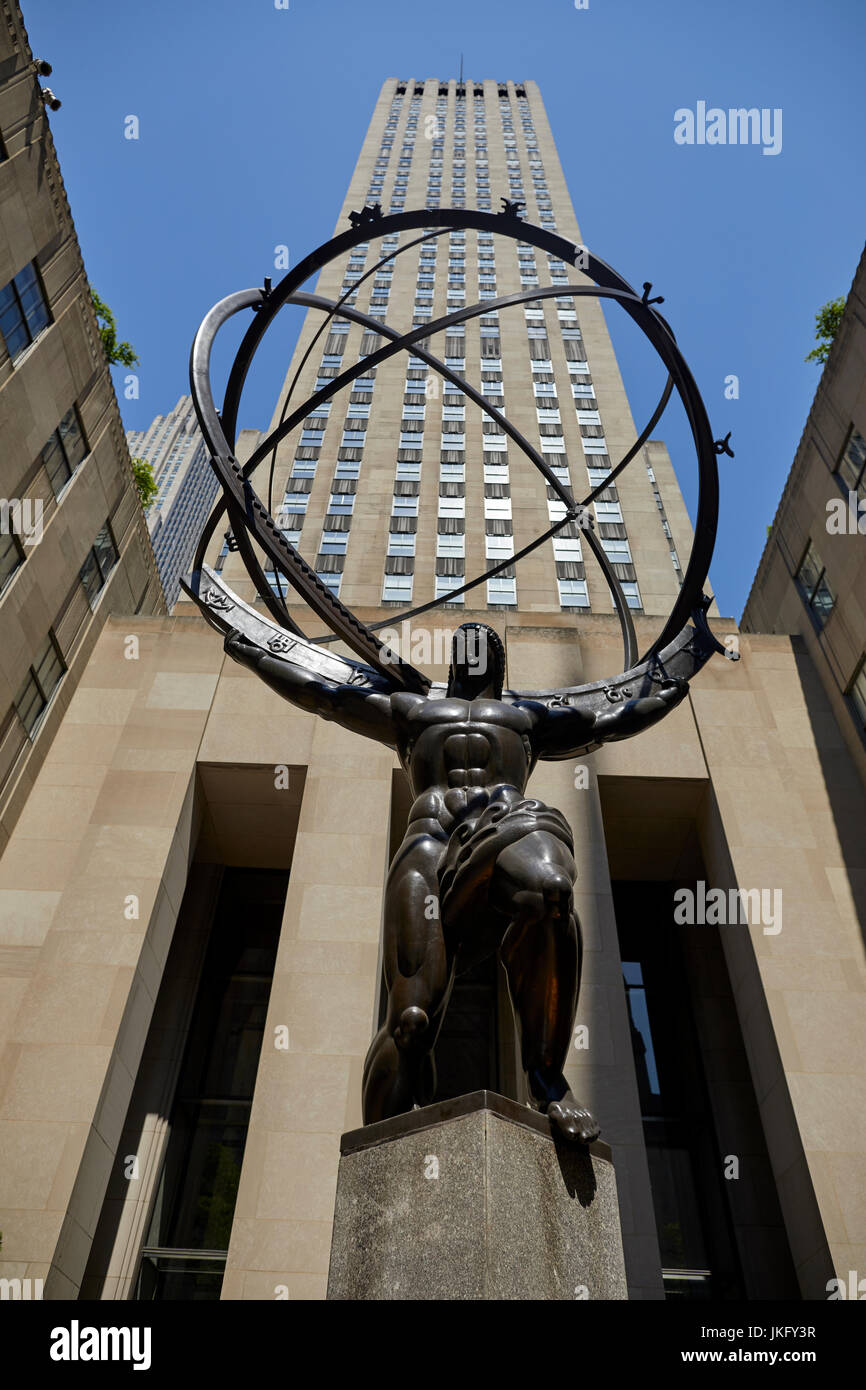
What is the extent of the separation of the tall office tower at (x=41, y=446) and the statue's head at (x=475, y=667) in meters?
10.3

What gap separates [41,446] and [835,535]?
49.0ft

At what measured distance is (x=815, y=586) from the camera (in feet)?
59.1

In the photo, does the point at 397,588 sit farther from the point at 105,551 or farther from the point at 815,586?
the point at 815,586

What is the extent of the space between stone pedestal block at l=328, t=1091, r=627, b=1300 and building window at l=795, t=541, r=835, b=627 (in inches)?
580

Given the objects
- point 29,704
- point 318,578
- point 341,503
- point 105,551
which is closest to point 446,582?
point 341,503

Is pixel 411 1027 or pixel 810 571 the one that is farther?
pixel 810 571

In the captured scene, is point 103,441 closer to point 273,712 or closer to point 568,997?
point 273,712

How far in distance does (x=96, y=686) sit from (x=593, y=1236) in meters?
14.5

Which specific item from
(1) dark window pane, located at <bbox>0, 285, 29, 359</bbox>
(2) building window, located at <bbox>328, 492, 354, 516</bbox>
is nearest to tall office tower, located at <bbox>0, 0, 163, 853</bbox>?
(1) dark window pane, located at <bbox>0, 285, 29, 359</bbox>

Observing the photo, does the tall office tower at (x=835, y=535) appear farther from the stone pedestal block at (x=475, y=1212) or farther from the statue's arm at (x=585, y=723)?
the stone pedestal block at (x=475, y=1212)

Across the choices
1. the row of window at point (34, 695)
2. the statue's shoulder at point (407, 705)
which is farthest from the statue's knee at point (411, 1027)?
the row of window at point (34, 695)

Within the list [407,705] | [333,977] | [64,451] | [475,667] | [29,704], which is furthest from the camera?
[64,451]

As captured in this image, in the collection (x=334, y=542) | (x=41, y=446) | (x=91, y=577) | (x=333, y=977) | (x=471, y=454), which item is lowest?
(x=333, y=977)

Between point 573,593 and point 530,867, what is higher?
point 573,593
